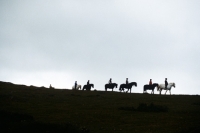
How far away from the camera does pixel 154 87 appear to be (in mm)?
44875

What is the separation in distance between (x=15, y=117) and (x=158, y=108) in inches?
578

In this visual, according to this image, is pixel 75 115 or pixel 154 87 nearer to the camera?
pixel 75 115

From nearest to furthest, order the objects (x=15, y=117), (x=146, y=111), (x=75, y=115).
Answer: (x=15, y=117) → (x=75, y=115) → (x=146, y=111)

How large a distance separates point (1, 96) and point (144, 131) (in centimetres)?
2572

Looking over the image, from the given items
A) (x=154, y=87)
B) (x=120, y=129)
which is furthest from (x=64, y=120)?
(x=154, y=87)

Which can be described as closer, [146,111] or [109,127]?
[109,127]

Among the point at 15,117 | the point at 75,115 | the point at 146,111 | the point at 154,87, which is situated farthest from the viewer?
the point at 154,87

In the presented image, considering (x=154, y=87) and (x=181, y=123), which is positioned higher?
(x=154, y=87)

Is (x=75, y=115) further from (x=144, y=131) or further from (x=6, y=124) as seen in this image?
(x=144, y=131)

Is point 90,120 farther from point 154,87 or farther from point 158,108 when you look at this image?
point 154,87

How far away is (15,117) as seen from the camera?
1980 cm

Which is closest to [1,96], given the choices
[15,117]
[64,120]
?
[15,117]

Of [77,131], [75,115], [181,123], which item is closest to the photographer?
[77,131]

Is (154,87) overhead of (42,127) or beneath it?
overhead
